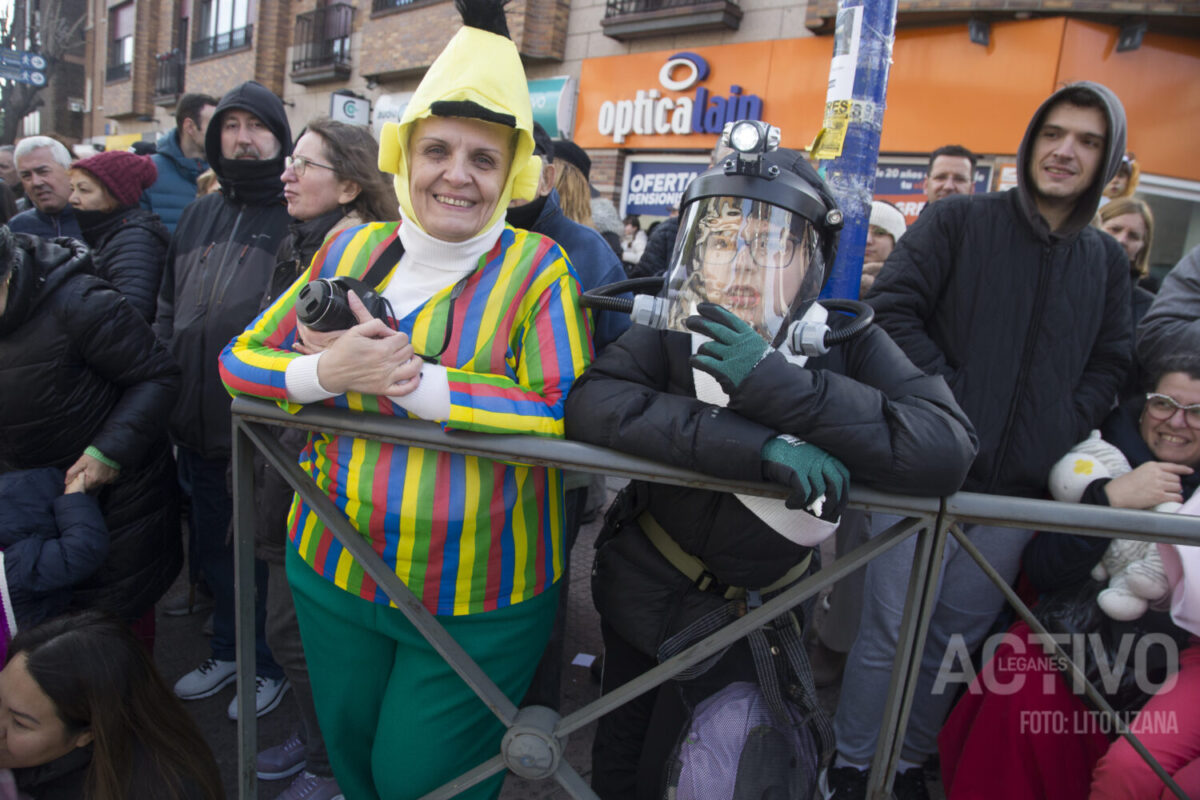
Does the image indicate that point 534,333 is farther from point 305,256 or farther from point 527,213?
point 305,256

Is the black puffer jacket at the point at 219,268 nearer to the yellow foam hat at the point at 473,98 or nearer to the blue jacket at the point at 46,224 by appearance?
the yellow foam hat at the point at 473,98

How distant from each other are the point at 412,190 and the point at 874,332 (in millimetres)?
1059

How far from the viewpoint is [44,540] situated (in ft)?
6.93

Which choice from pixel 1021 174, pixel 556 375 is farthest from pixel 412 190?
pixel 1021 174

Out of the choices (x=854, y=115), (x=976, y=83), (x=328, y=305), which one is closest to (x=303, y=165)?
(x=328, y=305)

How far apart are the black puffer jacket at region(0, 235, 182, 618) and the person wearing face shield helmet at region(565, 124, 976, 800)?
163 centimetres

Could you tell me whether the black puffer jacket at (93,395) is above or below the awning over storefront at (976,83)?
below

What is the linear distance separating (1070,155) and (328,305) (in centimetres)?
210

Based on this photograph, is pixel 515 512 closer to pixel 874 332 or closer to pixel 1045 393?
pixel 874 332

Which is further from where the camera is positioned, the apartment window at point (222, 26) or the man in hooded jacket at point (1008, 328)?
the apartment window at point (222, 26)

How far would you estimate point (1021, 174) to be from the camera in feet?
7.37

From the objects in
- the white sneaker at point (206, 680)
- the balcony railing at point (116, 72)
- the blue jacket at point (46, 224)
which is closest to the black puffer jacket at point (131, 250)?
the blue jacket at point (46, 224)

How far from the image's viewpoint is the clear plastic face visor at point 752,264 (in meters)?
1.50

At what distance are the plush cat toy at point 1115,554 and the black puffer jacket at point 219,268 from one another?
2.70m
